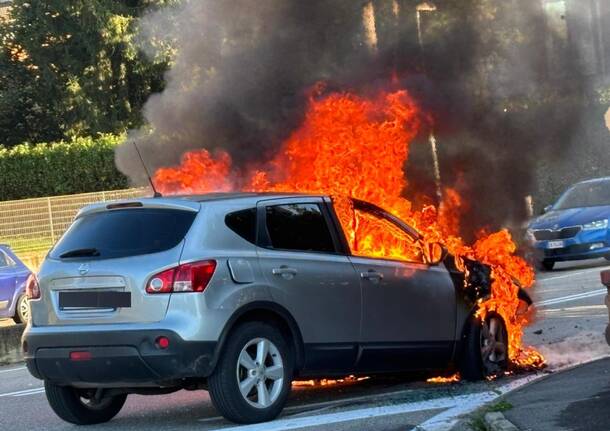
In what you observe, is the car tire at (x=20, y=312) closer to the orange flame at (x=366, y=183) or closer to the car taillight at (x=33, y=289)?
→ the orange flame at (x=366, y=183)

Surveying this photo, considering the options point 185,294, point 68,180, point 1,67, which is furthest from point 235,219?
point 1,67

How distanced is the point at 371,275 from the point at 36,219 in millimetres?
17949

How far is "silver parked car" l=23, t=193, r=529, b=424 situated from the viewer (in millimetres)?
7941

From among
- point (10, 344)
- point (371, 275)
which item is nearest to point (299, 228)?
point (371, 275)

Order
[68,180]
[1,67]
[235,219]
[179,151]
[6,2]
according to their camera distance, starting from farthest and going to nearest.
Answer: [6,2] < [1,67] < [68,180] < [179,151] < [235,219]

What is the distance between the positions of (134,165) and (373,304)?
31.1 ft

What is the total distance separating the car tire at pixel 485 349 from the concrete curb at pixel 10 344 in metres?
6.99

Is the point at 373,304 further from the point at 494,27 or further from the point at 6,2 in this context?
the point at 6,2

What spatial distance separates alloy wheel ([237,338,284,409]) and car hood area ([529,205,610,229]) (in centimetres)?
1415

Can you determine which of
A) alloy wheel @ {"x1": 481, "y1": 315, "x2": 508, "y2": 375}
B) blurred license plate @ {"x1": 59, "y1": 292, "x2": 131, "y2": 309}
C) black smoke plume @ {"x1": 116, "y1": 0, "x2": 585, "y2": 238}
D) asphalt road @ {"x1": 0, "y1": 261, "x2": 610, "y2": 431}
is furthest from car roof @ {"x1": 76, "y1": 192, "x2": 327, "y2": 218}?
black smoke plume @ {"x1": 116, "y1": 0, "x2": 585, "y2": 238}

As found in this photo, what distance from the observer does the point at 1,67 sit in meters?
43.0

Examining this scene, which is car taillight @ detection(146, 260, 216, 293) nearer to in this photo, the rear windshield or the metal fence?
the rear windshield

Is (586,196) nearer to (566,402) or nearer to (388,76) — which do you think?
(388,76)

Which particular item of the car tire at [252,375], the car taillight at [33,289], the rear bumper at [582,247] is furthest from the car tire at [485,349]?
the rear bumper at [582,247]
